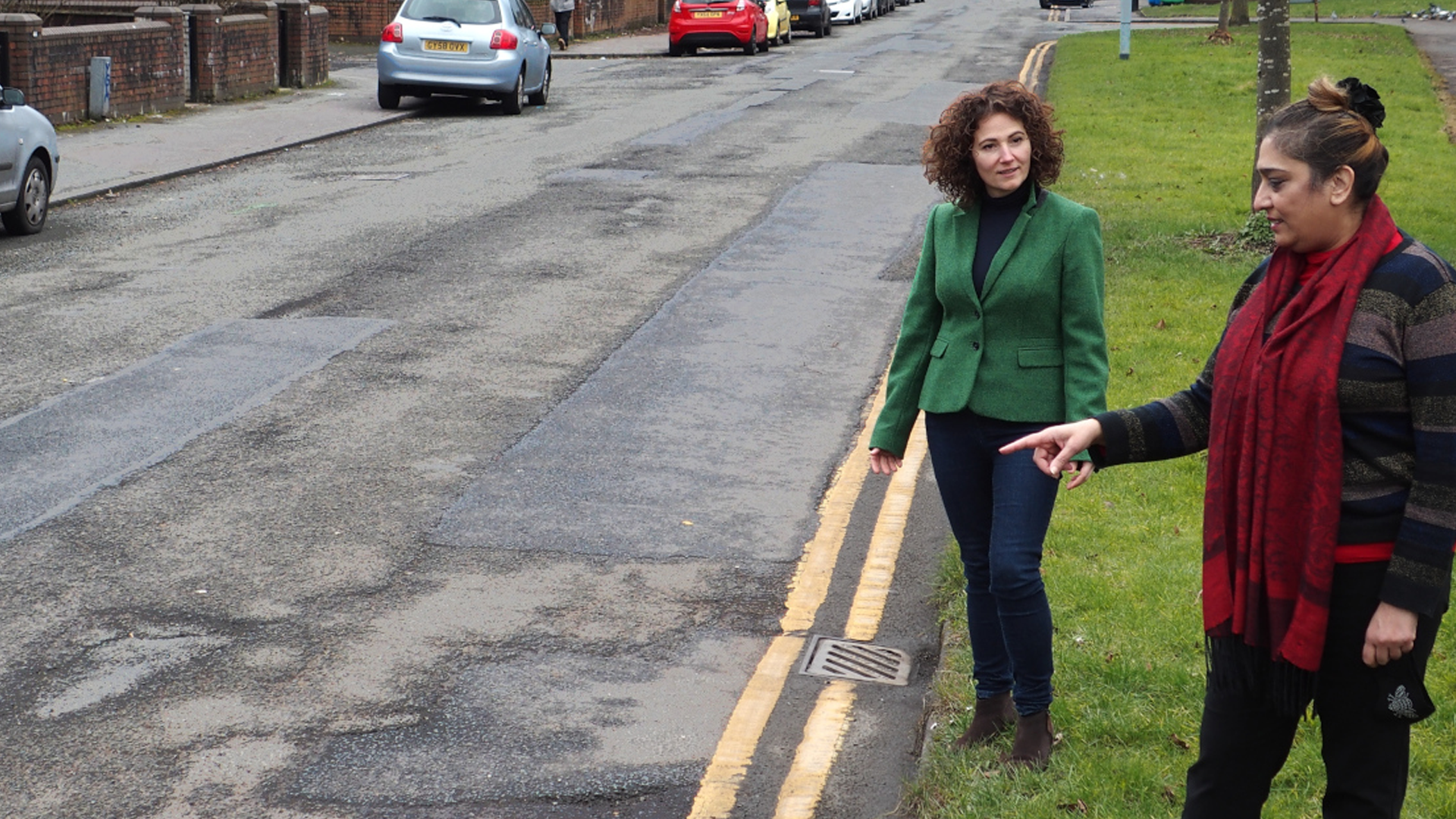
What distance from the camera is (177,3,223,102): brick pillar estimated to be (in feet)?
77.9

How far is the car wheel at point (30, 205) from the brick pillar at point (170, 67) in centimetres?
898

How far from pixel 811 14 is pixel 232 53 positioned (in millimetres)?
23034

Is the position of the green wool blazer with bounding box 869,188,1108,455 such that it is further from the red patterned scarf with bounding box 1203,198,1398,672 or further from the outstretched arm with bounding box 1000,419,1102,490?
the red patterned scarf with bounding box 1203,198,1398,672

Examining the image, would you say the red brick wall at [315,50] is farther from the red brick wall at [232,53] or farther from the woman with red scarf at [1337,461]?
the woman with red scarf at [1337,461]

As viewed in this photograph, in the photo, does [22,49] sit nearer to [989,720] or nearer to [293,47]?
[293,47]

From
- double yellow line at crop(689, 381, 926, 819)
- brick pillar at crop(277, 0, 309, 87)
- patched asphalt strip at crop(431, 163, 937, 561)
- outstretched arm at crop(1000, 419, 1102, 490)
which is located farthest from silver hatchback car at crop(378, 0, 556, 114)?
outstretched arm at crop(1000, 419, 1102, 490)

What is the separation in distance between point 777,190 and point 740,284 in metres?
4.46

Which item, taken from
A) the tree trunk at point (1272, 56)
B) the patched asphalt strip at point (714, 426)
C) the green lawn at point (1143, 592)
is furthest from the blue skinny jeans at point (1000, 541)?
the tree trunk at point (1272, 56)

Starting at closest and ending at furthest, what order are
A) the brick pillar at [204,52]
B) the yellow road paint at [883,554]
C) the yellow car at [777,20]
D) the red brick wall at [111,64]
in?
the yellow road paint at [883,554] < the red brick wall at [111,64] < the brick pillar at [204,52] < the yellow car at [777,20]

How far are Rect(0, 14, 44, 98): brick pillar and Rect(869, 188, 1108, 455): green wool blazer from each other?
1795cm

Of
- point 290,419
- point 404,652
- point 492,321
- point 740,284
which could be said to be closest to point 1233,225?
point 740,284

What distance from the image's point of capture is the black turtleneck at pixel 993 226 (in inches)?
171

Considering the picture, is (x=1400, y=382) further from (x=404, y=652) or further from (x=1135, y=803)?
(x=404, y=652)

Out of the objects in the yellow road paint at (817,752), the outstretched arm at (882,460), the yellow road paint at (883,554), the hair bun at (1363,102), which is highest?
the hair bun at (1363,102)
